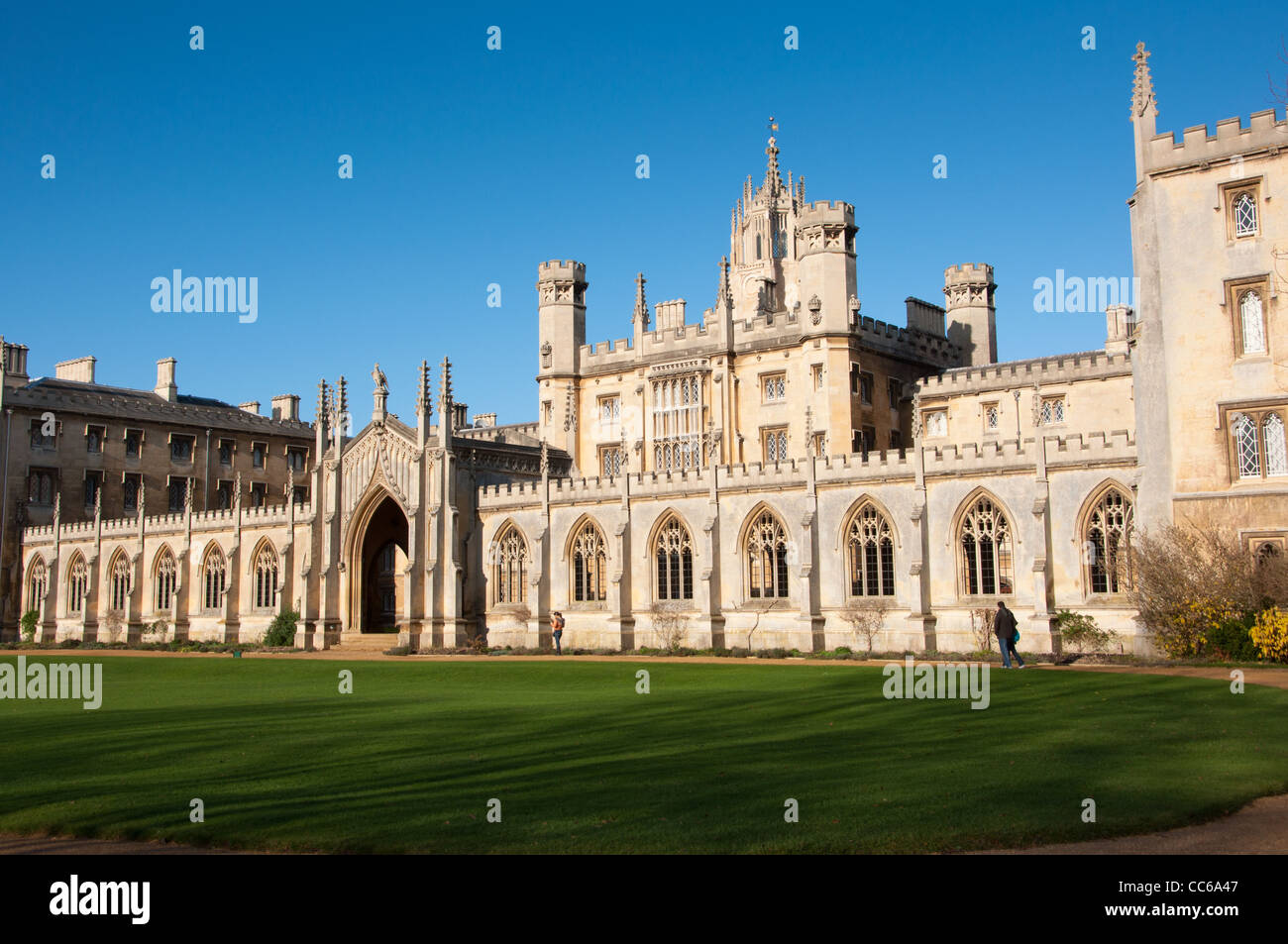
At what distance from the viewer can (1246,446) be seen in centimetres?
2792

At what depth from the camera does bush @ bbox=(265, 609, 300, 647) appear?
149ft

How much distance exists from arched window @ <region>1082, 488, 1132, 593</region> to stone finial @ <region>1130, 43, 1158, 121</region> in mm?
10060

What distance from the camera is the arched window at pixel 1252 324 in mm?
28094

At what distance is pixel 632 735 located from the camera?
14.1 meters

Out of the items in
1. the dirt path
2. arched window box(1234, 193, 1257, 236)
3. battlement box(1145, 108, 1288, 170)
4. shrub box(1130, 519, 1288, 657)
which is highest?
battlement box(1145, 108, 1288, 170)

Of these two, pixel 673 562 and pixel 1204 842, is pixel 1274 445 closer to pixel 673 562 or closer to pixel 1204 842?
pixel 673 562

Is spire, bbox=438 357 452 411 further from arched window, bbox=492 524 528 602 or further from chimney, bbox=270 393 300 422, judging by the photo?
chimney, bbox=270 393 300 422

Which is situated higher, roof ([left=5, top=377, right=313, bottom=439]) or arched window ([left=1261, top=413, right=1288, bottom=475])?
roof ([left=5, top=377, right=313, bottom=439])

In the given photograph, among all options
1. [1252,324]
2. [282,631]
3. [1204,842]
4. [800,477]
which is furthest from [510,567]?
[1204,842]

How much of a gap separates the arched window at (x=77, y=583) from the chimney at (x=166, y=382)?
12040 millimetres

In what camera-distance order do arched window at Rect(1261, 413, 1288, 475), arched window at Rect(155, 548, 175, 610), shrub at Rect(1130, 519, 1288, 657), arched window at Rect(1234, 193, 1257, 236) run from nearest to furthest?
1. shrub at Rect(1130, 519, 1288, 657)
2. arched window at Rect(1261, 413, 1288, 475)
3. arched window at Rect(1234, 193, 1257, 236)
4. arched window at Rect(155, 548, 175, 610)

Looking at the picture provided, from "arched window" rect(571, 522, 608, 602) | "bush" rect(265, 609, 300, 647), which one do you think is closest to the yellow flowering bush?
"arched window" rect(571, 522, 608, 602)
